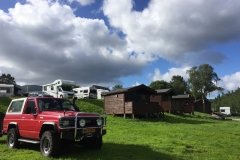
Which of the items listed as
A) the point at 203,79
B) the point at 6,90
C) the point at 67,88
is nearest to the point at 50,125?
the point at 67,88

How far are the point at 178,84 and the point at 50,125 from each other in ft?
→ 262

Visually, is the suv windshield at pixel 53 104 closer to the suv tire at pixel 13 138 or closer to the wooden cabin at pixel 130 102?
the suv tire at pixel 13 138

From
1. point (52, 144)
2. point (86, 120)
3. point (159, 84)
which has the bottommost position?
point (52, 144)

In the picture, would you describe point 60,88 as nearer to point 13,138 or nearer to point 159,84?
point 13,138

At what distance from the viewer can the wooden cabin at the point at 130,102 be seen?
Answer: 25109mm

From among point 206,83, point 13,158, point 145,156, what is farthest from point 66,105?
point 206,83

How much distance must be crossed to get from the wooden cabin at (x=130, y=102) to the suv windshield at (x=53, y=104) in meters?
16.1

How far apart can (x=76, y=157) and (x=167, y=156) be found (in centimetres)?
306

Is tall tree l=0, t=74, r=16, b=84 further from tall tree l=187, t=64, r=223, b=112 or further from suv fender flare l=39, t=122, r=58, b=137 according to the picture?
suv fender flare l=39, t=122, r=58, b=137

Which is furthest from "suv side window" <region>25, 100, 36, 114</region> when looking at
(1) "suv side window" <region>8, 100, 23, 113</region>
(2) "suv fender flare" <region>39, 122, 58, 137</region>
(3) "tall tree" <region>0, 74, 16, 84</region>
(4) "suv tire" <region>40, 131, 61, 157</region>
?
(3) "tall tree" <region>0, 74, 16, 84</region>

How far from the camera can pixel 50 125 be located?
7539mm

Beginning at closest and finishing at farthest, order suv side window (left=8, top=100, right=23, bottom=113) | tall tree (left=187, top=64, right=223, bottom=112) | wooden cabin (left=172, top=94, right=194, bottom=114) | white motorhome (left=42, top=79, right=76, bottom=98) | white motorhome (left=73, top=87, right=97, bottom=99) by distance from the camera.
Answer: suv side window (left=8, top=100, right=23, bottom=113) < wooden cabin (left=172, top=94, right=194, bottom=114) < white motorhome (left=42, top=79, right=76, bottom=98) < white motorhome (left=73, top=87, right=97, bottom=99) < tall tree (left=187, top=64, right=223, bottom=112)

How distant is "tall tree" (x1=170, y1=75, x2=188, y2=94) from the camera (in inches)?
3243

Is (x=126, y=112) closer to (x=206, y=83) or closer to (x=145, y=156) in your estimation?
(x=145, y=156)
